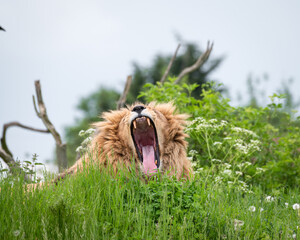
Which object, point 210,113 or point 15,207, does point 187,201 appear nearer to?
point 15,207

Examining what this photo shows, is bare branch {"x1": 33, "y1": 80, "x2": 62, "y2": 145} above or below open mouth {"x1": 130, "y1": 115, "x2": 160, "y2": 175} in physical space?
above

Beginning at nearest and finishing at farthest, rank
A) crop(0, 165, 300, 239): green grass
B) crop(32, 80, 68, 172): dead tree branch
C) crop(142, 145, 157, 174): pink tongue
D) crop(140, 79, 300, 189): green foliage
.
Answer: crop(0, 165, 300, 239): green grass
crop(142, 145, 157, 174): pink tongue
crop(140, 79, 300, 189): green foliage
crop(32, 80, 68, 172): dead tree branch

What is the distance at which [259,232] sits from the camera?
3801 mm

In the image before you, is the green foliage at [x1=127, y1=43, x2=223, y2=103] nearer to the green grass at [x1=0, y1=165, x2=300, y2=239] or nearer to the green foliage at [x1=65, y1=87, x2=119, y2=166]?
the green foliage at [x1=65, y1=87, x2=119, y2=166]

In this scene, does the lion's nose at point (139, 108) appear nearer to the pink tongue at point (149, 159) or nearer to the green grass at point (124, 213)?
the pink tongue at point (149, 159)

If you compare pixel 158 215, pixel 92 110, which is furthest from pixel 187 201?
pixel 92 110

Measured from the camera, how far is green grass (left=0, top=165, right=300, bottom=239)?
330 centimetres

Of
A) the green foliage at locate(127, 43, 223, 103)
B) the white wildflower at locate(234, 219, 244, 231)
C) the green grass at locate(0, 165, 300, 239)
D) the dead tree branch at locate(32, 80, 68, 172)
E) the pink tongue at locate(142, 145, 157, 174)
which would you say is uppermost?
the green foliage at locate(127, 43, 223, 103)

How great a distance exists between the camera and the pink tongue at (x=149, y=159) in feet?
15.5

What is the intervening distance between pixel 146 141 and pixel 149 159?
0.29 m

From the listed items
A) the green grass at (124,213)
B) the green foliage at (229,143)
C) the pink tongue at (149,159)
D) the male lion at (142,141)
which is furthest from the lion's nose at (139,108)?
the green foliage at (229,143)

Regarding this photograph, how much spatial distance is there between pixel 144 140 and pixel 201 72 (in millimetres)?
17690

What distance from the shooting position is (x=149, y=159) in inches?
190

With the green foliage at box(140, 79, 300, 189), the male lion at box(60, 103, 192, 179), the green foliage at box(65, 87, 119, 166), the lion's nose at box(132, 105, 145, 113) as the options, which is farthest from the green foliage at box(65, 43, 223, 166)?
the lion's nose at box(132, 105, 145, 113)
